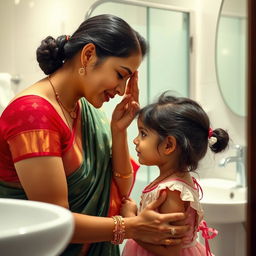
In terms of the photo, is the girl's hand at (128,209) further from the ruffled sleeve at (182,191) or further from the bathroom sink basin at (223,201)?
the bathroom sink basin at (223,201)

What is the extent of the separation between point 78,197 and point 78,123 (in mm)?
191

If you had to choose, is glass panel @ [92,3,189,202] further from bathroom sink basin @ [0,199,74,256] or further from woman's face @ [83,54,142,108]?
bathroom sink basin @ [0,199,74,256]

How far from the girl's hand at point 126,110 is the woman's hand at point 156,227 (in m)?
0.24

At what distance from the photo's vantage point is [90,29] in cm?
107

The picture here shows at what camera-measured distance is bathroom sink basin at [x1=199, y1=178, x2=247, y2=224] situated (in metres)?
1.75

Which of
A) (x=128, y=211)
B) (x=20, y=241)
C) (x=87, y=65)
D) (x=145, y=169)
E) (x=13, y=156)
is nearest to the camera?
(x=20, y=241)

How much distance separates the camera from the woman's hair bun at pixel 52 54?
1.11m

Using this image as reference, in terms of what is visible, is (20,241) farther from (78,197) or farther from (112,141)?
(112,141)

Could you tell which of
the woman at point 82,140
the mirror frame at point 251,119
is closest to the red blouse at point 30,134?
the woman at point 82,140

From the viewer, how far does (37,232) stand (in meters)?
0.53

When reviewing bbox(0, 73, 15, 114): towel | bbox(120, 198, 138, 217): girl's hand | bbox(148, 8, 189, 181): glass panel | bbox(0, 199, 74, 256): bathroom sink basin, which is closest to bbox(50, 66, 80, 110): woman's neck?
bbox(120, 198, 138, 217): girl's hand

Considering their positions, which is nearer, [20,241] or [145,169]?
[20,241]

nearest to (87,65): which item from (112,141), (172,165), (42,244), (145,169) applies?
(112,141)

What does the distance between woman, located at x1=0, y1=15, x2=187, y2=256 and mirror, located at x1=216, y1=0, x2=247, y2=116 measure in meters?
1.11
